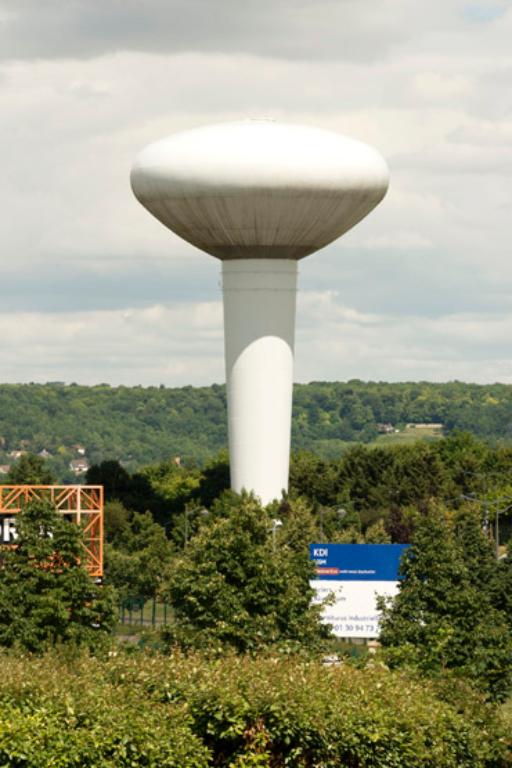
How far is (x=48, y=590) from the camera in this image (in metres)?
63.9

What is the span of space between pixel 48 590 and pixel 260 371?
219 feet

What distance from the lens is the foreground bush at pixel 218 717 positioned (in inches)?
Answer: 1480

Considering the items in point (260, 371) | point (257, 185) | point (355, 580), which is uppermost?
point (257, 185)

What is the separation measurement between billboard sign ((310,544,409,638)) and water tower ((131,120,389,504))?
39.4 metres

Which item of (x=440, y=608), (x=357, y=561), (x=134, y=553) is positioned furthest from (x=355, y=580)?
(x=134, y=553)

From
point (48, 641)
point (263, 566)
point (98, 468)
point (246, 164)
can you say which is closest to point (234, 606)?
point (263, 566)

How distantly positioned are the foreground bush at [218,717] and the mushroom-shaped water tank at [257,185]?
255 ft

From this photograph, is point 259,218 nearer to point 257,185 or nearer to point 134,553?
point 257,185

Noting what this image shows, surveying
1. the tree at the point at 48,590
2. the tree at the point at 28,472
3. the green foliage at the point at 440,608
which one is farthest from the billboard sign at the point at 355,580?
the tree at the point at 28,472

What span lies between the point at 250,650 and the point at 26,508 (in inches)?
420

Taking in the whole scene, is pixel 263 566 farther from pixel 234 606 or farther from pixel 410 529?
pixel 410 529

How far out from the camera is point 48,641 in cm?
6244

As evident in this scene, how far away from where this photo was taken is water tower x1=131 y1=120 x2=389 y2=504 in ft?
396

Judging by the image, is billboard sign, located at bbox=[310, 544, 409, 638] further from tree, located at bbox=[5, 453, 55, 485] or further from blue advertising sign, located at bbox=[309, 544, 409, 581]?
tree, located at bbox=[5, 453, 55, 485]
